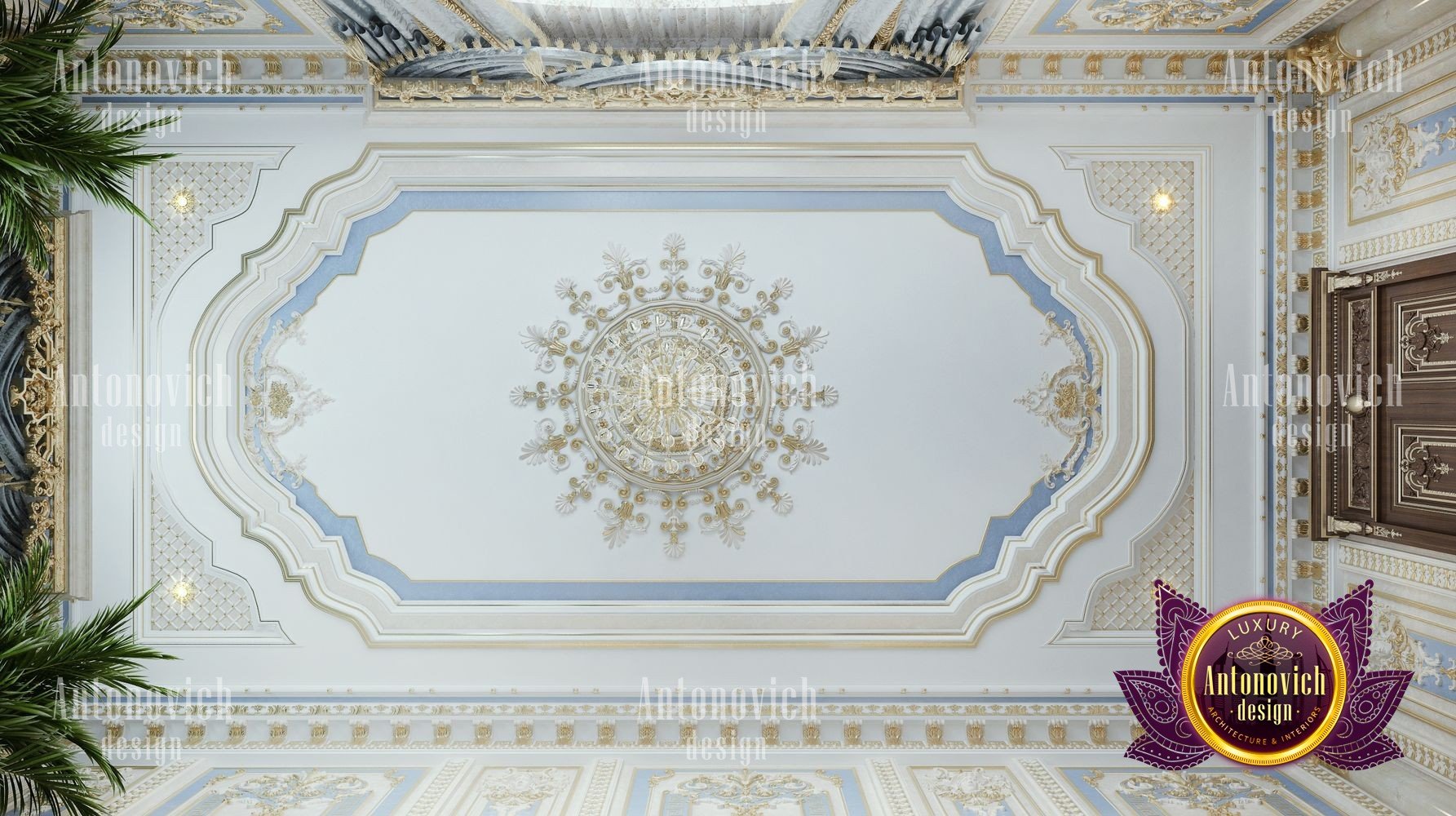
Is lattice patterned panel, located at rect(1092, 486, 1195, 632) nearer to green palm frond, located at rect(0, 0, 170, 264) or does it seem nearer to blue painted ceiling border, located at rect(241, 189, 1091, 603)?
blue painted ceiling border, located at rect(241, 189, 1091, 603)

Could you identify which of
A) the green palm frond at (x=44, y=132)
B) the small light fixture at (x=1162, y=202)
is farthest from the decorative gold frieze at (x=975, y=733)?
the green palm frond at (x=44, y=132)

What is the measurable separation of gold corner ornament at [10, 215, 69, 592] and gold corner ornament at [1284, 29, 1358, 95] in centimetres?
529

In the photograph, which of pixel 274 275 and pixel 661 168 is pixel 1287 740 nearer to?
pixel 661 168

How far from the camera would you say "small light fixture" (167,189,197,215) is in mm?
3387

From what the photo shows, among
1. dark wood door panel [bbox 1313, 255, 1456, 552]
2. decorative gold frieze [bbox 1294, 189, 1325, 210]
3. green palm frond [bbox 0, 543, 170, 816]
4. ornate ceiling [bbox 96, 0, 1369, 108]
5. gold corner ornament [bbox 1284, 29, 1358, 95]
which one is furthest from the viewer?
decorative gold frieze [bbox 1294, 189, 1325, 210]

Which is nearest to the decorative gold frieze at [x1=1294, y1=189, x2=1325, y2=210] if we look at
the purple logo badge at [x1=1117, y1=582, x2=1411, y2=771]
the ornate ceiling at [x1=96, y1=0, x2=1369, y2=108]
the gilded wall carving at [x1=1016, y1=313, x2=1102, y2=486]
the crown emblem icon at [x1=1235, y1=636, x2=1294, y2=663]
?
Answer: the ornate ceiling at [x1=96, y1=0, x2=1369, y2=108]

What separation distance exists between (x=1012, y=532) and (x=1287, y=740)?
1.18 m

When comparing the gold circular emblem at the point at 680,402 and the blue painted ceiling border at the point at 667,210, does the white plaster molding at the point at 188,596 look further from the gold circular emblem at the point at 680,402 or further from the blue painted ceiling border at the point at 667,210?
the gold circular emblem at the point at 680,402

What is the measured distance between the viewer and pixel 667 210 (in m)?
3.41

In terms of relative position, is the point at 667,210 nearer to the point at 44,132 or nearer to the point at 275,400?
the point at 275,400

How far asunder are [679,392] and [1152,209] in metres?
2.25

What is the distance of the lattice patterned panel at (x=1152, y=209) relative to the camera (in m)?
3.38

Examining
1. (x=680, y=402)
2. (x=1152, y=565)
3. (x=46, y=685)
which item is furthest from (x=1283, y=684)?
(x=46, y=685)

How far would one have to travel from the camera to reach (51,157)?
245cm
